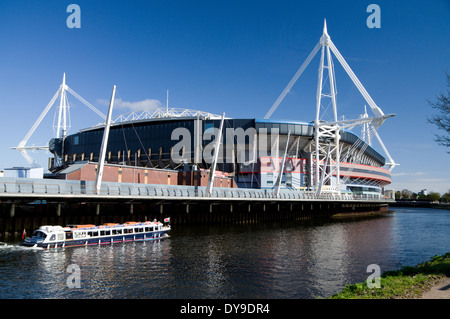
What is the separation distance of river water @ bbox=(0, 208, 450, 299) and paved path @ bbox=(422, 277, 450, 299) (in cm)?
666

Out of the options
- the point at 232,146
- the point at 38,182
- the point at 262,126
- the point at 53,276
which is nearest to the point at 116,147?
the point at 232,146

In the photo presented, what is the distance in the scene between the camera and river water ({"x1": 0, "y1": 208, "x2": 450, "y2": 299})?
21.8 meters

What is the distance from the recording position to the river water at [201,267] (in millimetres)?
21812

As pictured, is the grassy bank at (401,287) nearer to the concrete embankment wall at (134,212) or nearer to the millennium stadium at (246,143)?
the concrete embankment wall at (134,212)

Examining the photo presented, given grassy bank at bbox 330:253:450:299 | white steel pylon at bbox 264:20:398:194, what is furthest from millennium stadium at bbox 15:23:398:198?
grassy bank at bbox 330:253:450:299

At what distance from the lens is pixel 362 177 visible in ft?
404

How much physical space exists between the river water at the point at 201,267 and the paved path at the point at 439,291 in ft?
21.9

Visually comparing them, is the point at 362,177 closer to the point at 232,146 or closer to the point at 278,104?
the point at 278,104

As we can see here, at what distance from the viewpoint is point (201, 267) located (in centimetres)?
2802

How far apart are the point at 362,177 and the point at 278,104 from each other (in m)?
47.8

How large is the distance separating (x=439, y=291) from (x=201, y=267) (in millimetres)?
17259
